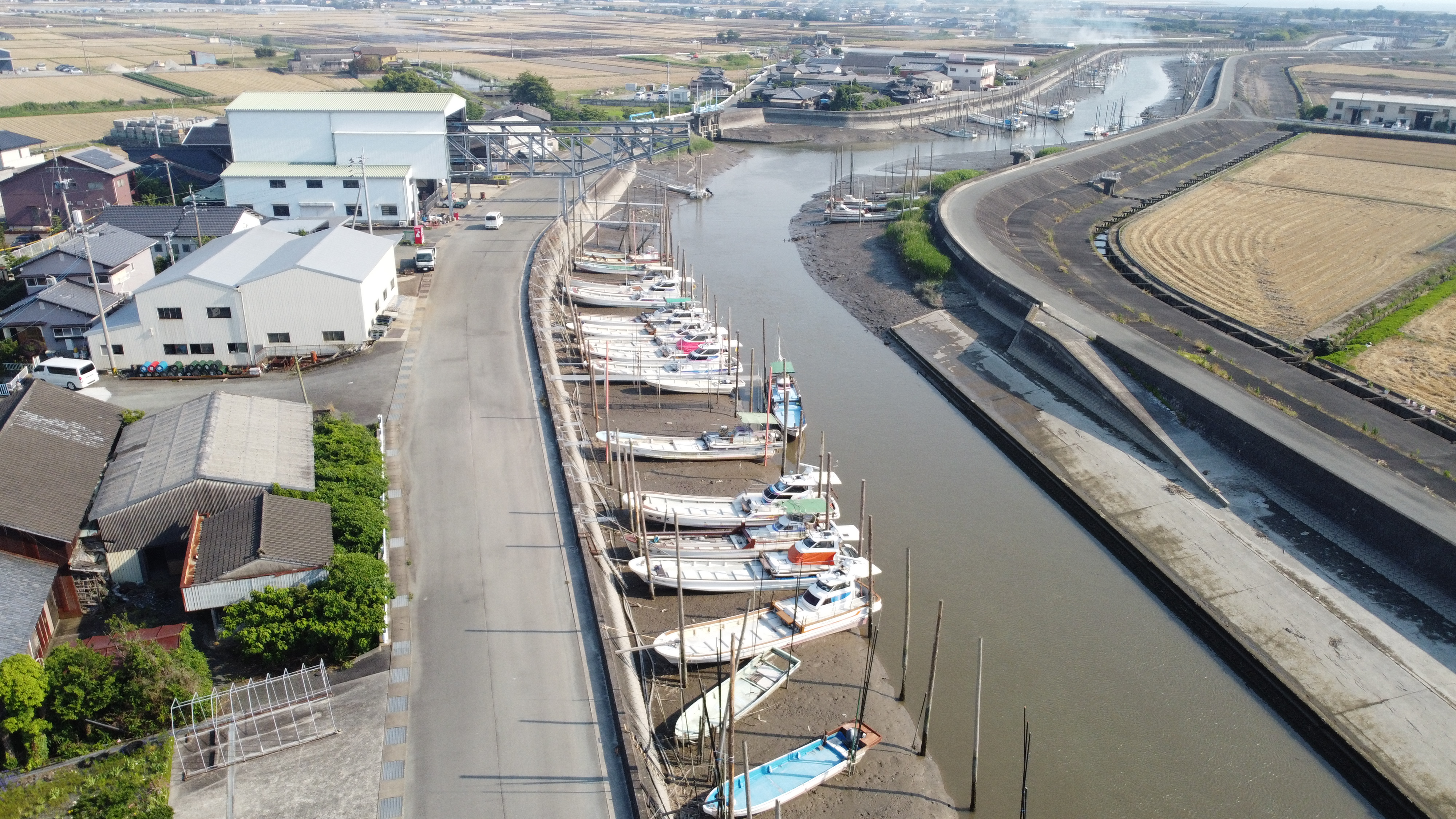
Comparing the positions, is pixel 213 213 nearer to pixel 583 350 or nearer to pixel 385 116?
pixel 385 116

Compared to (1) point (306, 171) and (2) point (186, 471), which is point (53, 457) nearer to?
(2) point (186, 471)

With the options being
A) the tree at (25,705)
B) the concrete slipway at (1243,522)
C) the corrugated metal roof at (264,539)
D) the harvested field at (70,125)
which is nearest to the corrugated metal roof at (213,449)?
the corrugated metal roof at (264,539)

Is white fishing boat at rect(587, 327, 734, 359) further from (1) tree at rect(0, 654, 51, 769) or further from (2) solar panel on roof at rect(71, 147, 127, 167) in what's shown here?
(2) solar panel on roof at rect(71, 147, 127, 167)

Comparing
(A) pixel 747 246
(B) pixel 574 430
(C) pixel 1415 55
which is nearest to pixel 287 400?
(B) pixel 574 430

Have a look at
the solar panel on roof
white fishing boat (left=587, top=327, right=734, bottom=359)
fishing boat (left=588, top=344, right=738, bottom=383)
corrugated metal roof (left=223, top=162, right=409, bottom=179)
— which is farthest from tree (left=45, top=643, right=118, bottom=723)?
the solar panel on roof

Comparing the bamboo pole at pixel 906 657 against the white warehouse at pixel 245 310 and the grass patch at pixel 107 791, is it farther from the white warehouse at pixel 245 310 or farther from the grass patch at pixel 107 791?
the white warehouse at pixel 245 310

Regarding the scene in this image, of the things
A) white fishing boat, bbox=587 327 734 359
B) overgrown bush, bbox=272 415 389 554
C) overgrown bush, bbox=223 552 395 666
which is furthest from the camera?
white fishing boat, bbox=587 327 734 359
